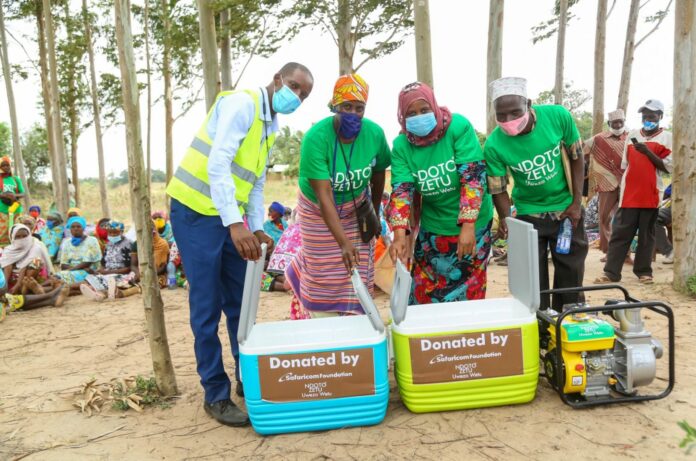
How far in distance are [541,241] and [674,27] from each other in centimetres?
310

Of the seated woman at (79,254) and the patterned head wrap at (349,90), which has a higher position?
the patterned head wrap at (349,90)

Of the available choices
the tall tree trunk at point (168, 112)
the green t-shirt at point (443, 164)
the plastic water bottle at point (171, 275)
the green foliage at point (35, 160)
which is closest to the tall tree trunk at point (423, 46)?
the green t-shirt at point (443, 164)

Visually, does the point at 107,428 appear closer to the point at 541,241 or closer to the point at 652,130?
the point at 541,241

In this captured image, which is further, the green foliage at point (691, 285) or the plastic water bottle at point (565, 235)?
the green foliage at point (691, 285)

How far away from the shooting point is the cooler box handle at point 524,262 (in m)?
2.62

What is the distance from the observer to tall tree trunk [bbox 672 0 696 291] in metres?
4.83

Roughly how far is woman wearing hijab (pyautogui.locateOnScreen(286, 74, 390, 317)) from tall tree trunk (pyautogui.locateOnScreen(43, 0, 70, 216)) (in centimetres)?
1152

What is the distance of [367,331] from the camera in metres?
2.63

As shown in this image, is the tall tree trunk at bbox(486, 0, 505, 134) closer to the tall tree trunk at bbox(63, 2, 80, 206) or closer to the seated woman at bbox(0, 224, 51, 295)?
the seated woman at bbox(0, 224, 51, 295)

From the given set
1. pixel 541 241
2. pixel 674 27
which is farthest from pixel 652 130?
pixel 541 241

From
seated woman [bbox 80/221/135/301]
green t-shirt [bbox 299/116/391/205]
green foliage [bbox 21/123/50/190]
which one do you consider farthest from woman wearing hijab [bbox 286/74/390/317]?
green foliage [bbox 21/123/50/190]

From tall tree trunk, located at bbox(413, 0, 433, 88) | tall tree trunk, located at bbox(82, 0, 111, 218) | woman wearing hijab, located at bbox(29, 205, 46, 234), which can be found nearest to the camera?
tall tree trunk, located at bbox(413, 0, 433, 88)

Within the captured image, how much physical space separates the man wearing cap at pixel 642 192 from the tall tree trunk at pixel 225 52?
7.63m

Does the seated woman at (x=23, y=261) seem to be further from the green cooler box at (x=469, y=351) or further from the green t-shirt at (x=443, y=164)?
the green cooler box at (x=469, y=351)
